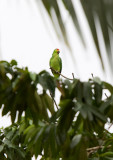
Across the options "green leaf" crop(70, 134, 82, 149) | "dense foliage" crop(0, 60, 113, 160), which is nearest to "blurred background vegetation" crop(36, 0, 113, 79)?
"dense foliage" crop(0, 60, 113, 160)

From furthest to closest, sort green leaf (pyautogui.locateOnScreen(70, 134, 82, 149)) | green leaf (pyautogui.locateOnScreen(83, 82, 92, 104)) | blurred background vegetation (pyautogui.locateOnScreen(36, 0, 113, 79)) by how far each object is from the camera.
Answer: green leaf (pyautogui.locateOnScreen(70, 134, 82, 149)), green leaf (pyautogui.locateOnScreen(83, 82, 92, 104)), blurred background vegetation (pyautogui.locateOnScreen(36, 0, 113, 79))

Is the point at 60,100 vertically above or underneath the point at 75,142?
above

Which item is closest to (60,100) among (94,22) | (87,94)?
(87,94)

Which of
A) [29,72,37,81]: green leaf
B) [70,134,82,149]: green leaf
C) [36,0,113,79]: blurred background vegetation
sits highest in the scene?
[29,72,37,81]: green leaf

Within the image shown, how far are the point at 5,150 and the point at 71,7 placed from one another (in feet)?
6.82

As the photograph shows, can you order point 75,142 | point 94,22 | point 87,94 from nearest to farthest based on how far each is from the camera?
point 94,22
point 87,94
point 75,142

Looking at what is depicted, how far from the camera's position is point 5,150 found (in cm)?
217

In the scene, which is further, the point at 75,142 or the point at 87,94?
the point at 75,142

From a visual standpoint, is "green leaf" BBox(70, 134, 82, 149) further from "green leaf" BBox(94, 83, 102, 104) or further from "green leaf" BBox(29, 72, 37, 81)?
"green leaf" BBox(29, 72, 37, 81)

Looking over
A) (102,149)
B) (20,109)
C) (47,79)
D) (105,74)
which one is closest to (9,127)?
(102,149)

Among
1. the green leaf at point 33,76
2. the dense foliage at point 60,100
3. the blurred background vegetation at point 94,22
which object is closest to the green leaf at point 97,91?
the dense foliage at point 60,100

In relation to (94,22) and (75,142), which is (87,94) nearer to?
(75,142)

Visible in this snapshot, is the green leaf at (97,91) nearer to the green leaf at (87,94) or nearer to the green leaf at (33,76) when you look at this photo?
the green leaf at (87,94)

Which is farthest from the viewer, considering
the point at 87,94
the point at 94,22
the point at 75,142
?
the point at 75,142
